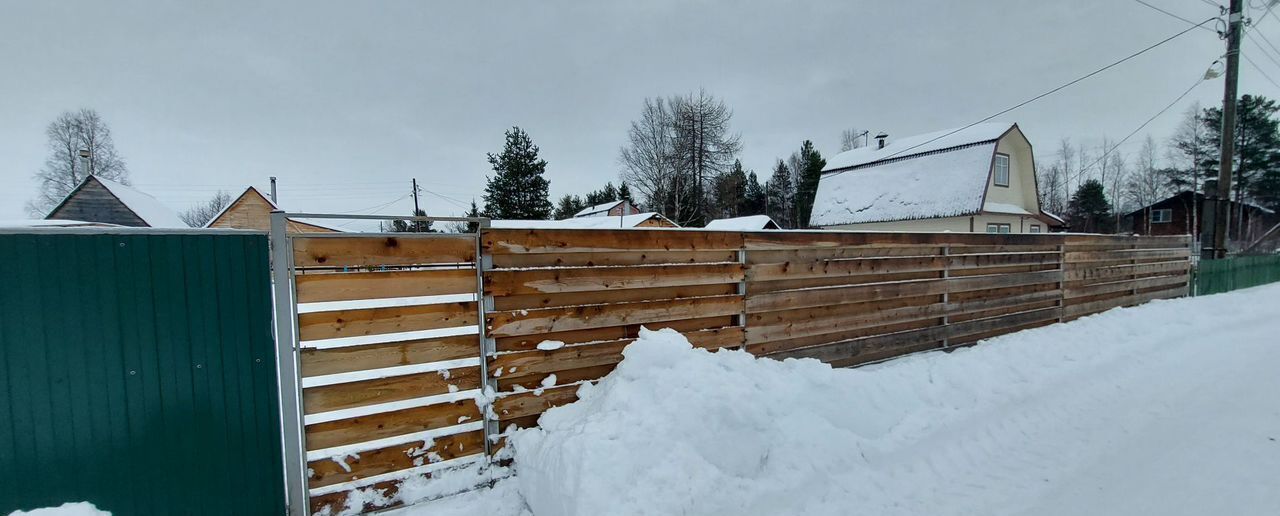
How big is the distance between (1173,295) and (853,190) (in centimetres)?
1212

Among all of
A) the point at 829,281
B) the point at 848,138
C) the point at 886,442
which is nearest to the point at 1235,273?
the point at 829,281

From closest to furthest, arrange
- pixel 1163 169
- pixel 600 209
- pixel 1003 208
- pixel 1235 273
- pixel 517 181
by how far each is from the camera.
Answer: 1. pixel 1235 273
2. pixel 1003 208
3. pixel 517 181
4. pixel 600 209
5. pixel 1163 169

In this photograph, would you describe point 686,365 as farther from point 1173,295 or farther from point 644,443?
point 1173,295

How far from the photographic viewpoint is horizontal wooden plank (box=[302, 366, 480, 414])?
2.63 meters

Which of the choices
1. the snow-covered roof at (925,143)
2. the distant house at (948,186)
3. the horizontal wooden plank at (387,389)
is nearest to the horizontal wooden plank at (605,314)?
the horizontal wooden plank at (387,389)

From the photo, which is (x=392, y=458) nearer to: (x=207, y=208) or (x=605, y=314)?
(x=605, y=314)

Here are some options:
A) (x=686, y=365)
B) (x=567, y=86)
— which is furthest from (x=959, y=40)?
(x=686, y=365)

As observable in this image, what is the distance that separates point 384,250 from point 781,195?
142 ft

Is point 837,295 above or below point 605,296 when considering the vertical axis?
below

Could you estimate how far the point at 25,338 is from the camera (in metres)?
2.08

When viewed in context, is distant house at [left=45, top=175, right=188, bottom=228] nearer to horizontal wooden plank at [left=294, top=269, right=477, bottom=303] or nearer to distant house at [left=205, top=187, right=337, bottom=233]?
distant house at [left=205, top=187, right=337, bottom=233]

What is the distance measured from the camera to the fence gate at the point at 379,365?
8.47ft

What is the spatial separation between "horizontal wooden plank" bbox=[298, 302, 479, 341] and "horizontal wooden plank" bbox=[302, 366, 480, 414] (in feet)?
0.98

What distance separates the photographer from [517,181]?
28.6 m
